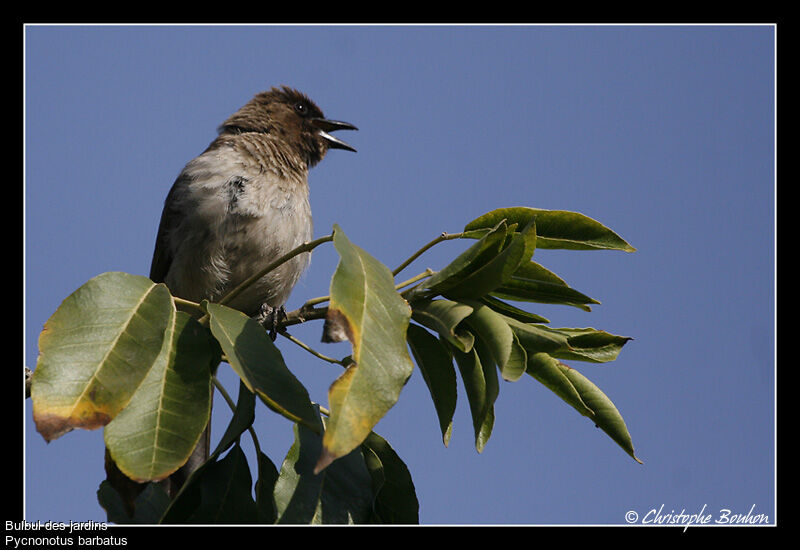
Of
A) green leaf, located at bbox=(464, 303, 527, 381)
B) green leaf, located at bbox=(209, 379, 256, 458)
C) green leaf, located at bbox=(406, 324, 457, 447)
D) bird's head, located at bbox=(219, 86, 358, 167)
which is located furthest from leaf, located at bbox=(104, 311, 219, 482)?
bird's head, located at bbox=(219, 86, 358, 167)

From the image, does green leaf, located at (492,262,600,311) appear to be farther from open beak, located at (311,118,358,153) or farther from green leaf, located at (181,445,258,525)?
open beak, located at (311,118,358,153)

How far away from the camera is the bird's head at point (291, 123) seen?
5.18 meters

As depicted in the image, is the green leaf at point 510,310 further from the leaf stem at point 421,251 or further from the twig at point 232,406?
the twig at point 232,406

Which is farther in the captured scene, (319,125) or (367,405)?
(319,125)

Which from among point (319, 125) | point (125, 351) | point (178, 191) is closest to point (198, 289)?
point (178, 191)

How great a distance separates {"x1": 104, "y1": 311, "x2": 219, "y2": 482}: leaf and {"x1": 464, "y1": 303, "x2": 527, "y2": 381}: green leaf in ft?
2.59

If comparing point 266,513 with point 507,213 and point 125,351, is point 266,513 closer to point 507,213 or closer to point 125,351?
point 125,351

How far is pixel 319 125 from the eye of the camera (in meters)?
5.63

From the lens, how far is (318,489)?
7.95ft

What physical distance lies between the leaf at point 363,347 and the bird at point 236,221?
2.22m

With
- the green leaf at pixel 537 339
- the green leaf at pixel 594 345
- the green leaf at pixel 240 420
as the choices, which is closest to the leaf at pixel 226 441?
the green leaf at pixel 240 420

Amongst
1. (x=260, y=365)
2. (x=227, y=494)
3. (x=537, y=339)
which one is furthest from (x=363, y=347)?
(x=227, y=494)

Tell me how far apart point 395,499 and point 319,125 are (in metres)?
3.56

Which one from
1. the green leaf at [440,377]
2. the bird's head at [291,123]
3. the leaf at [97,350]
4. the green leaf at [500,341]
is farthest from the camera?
the bird's head at [291,123]
